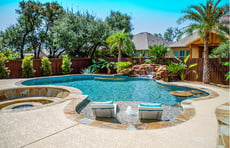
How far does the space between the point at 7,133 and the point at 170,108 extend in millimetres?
5160

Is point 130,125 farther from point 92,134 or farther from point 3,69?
point 3,69

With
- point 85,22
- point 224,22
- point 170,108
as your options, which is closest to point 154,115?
point 170,108

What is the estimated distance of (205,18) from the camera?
10031 millimetres

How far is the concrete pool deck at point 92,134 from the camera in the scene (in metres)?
2.97

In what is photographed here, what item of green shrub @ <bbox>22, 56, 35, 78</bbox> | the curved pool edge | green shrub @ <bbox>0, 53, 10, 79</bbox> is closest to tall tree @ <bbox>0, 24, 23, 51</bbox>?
green shrub @ <bbox>22, 56, 35, 78</bbox>

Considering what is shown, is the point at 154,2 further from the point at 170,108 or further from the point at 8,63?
the point at 8,63

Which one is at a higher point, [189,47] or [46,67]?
[189,47]

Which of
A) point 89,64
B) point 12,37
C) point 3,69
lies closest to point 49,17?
point 12,37

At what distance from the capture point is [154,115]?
469 centimetres

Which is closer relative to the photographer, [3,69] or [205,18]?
[205,18]

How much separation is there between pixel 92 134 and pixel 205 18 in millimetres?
10194

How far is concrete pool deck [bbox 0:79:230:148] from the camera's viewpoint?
2.97 m

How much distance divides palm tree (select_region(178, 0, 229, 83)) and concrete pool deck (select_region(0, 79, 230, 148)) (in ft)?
24.1

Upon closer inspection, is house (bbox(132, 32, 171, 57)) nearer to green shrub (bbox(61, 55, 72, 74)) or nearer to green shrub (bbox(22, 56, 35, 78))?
green shrub (bbox(61, 55, 72, 74))
